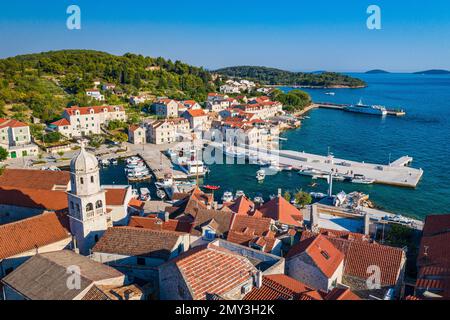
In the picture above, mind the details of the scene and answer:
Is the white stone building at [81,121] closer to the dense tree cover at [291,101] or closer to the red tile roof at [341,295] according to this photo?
the dense tree cover at [291,101]

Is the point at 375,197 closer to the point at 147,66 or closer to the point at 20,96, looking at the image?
the point at 20,96

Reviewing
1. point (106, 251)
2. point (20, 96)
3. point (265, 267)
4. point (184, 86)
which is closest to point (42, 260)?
point (106, 251)

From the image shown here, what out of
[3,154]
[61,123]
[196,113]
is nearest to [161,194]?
[3,154]

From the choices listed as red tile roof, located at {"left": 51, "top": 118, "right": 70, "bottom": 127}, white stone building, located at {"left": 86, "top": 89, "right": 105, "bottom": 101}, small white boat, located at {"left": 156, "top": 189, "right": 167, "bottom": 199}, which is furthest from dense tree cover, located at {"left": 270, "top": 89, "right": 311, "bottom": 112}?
small white boat, located at {"left": 156, "top": 189, "right": 167, "bottom": 199}

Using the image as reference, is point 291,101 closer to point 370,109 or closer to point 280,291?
point 370,109

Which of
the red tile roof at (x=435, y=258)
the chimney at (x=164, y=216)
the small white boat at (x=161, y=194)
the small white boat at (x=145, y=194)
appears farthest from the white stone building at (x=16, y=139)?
the red tile roof at (x=435, y=258)

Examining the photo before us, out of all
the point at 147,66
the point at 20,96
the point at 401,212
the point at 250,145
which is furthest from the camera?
the point at 147,66
